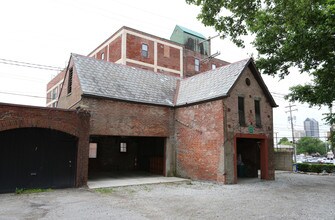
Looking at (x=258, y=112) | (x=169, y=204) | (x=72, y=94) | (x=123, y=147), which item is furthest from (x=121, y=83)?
(x=169, y=204)

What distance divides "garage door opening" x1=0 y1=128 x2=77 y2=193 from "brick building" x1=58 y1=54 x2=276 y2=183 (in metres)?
2.08

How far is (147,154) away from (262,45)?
1156 cm

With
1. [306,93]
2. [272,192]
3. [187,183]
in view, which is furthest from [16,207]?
[306,93]

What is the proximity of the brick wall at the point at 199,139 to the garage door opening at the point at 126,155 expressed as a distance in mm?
2222

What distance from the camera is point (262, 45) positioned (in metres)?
15.1

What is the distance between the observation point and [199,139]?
15.8 meters

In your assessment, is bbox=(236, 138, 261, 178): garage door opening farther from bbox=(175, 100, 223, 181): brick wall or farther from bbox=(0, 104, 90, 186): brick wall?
bbox=(0, 104, 90, 186): brick wall

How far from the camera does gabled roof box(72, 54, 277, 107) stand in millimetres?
15266

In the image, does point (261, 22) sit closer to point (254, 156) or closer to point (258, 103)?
point (258, 103)

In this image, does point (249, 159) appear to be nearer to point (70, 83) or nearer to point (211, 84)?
point (211, 84)

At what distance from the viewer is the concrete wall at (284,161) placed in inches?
974

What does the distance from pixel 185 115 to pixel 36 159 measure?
911cm

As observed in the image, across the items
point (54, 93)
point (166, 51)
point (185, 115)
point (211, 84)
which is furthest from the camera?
point (54, 93)

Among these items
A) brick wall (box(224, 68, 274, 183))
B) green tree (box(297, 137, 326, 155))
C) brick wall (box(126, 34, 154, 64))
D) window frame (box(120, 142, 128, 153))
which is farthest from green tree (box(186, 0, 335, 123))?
green tree (box(297, 137, 326, 155))
